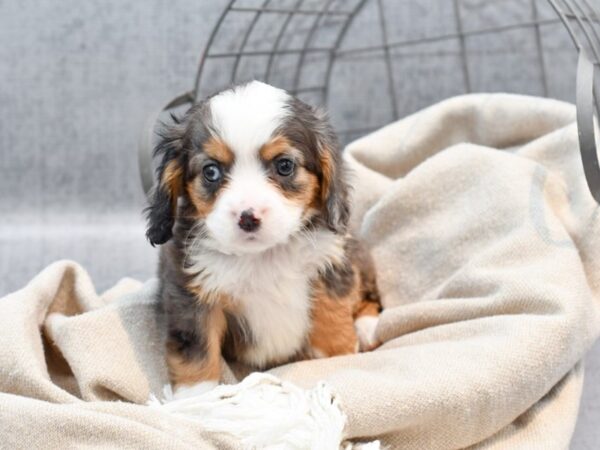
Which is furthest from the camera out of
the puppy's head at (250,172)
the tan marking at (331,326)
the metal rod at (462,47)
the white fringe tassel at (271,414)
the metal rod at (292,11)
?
the metal rod at (462,47)

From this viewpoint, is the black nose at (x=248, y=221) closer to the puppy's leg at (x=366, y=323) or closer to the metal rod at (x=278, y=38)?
the puppy's leg at (x=366, y=323)

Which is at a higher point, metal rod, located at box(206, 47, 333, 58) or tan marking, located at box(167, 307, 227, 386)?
metal rod, located at box(206, 47, 333, 58)

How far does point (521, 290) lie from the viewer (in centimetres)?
261

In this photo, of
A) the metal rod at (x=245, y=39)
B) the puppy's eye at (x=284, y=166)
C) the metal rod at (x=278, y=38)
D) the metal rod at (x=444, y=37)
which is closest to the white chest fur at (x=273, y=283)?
the puppy's eye at (x=284, y=166)

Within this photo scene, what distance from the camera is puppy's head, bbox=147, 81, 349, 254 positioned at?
2.24 metres

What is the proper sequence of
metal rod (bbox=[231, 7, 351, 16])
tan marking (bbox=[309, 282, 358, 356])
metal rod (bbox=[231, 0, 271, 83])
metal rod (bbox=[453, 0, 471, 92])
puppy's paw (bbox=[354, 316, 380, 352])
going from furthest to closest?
metal rod (bbox=[453, 0, 471, 92]), metal rod (bbox=[231, 0, 271, 83]), metal rod (bbox=[231, 7, 351, 16]), puppy's paw (bbox=[354, 316, 380, 352]), tan marking (bbox=[309, 282, 358, 356])

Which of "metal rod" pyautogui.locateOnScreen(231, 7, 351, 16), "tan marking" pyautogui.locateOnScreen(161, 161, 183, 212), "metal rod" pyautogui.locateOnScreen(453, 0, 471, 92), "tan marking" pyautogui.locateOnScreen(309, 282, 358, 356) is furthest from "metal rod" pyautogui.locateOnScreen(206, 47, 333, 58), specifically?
"tan marking" pyautogui.locateOnScreen(309, 282, 358, 356)

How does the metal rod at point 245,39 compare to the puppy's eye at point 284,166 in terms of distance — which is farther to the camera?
the metal rod at point 245,39

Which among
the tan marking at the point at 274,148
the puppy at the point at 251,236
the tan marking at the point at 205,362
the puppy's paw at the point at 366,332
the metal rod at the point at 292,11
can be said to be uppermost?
the metal rod at the point at 292,11

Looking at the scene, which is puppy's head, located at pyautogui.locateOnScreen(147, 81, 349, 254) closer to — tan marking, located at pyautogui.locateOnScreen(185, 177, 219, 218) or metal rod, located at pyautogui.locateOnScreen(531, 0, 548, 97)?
tan marking, located at pyautogui.locateOnScreen(185, 177, 219, 218)

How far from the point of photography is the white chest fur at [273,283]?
A: 2490 millimetres

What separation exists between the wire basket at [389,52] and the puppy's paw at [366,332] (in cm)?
124

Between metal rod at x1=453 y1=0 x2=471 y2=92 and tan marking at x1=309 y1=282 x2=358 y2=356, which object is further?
metal rod at x1=453 y1=0 x2=471 y2=92

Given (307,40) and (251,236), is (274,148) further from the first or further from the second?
(307,40)
